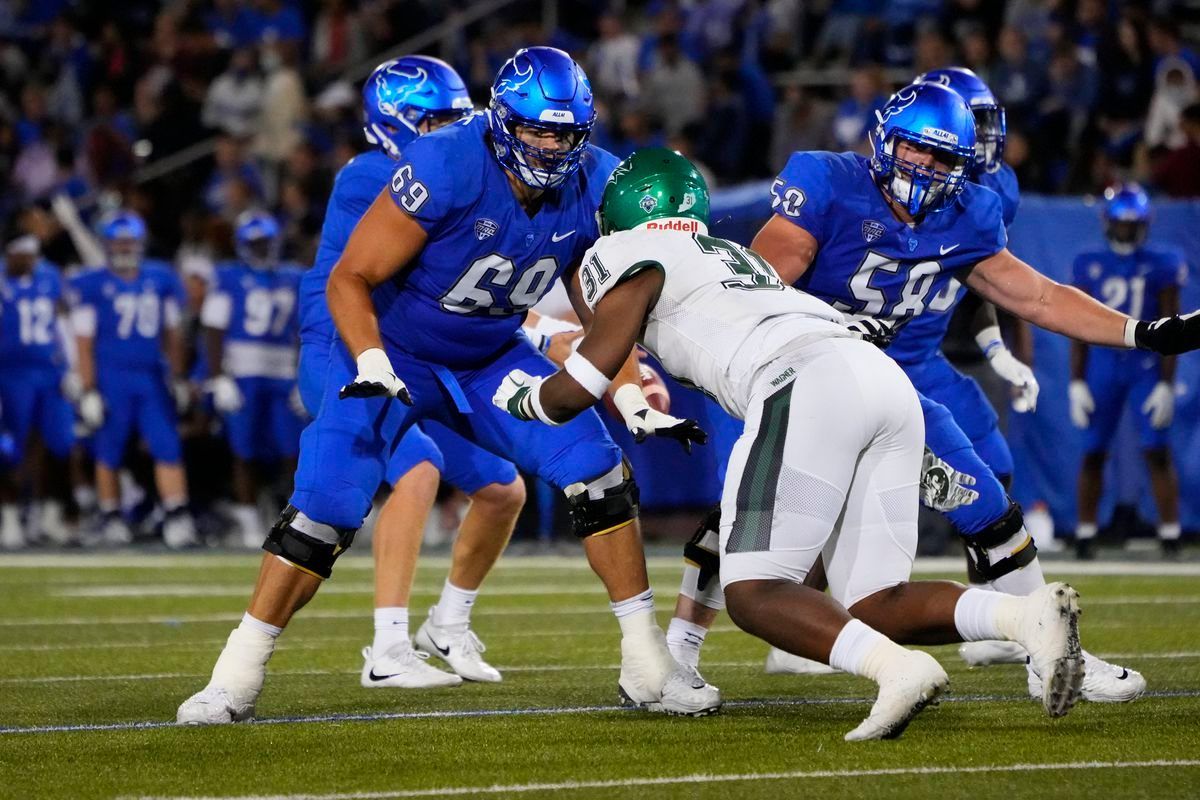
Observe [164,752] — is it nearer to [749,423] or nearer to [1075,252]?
[749,423]

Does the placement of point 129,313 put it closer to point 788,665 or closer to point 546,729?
point 788,665

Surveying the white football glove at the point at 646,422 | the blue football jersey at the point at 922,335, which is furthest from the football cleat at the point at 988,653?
the white football glove at the point at 646,422

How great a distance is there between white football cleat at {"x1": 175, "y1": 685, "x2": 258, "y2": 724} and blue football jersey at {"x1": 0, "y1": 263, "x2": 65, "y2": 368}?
25.9 feet

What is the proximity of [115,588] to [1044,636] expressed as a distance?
5.71 metres

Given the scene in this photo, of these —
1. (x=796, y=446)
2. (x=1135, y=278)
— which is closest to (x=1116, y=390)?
(x=1135, y=278)

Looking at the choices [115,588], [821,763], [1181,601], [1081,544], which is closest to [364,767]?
[821,763]

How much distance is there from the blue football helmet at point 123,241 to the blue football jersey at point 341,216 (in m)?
6.24

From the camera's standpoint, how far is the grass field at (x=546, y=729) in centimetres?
341

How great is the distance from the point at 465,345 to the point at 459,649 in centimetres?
103

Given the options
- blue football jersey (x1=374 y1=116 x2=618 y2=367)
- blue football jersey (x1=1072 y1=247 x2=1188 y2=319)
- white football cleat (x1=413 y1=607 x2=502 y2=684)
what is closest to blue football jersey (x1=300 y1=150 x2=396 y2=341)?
blue football jersey (x1=374 y1=116 x2=618 y2=367)

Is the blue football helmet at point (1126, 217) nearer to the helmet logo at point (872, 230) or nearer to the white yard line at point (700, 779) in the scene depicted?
the helmet logo at point (872, 230)

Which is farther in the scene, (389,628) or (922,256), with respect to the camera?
(389,628)

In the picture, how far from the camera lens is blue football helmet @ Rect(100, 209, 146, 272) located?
37.1 ft

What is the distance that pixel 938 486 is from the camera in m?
4.21
